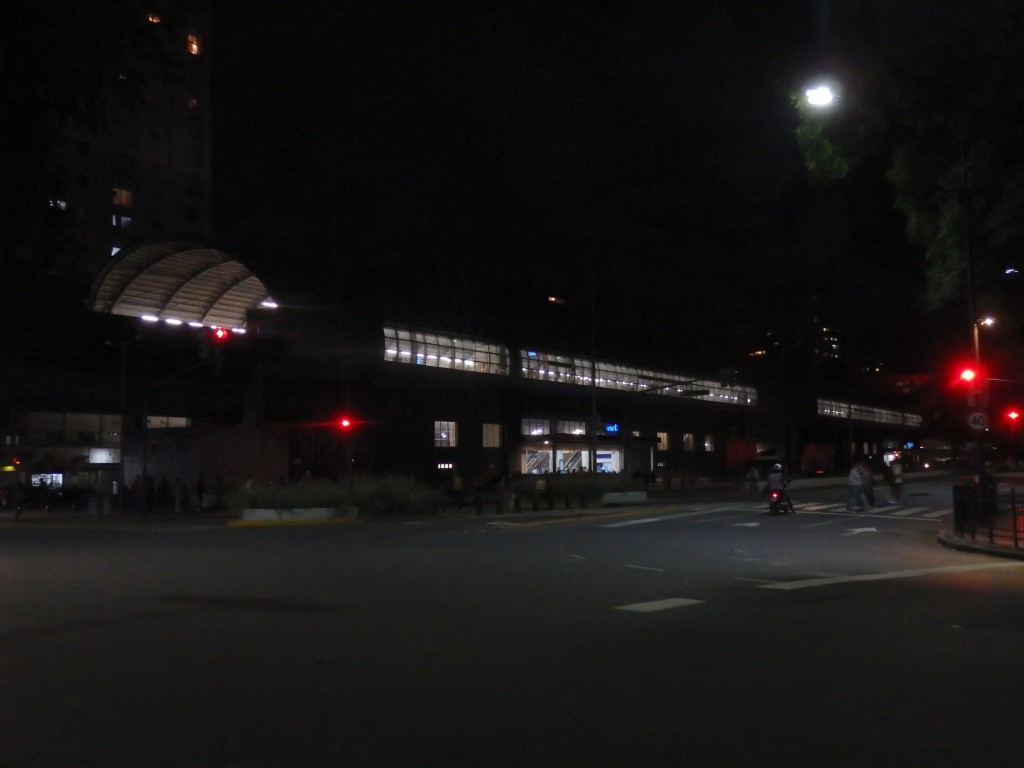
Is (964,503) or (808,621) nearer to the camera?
(808,621)

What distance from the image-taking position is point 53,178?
1039 cm

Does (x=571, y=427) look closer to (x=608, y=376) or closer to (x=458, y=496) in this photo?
(x=608, y=376)

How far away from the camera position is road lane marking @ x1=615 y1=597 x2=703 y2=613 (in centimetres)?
1256

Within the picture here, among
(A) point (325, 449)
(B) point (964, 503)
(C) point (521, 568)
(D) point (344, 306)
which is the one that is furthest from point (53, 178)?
(D) point (344, 306)

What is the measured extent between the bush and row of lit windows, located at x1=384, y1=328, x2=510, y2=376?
24.7 meters

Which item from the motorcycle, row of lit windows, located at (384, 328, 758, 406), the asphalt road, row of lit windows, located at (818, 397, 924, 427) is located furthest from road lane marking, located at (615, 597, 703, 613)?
row of lit windows, located at (818, 397, 924, 427)

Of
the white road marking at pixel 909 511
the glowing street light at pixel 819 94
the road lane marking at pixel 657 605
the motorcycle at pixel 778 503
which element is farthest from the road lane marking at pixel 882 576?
the white road marking at pixel 909 511

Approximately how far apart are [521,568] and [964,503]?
1199cm

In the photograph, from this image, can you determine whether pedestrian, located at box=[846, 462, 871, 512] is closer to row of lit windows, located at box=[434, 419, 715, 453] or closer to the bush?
the bush

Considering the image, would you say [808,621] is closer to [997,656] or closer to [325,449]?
[997,656]

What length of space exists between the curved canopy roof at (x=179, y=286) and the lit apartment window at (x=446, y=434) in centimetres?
1290

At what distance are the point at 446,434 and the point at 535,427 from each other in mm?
9130

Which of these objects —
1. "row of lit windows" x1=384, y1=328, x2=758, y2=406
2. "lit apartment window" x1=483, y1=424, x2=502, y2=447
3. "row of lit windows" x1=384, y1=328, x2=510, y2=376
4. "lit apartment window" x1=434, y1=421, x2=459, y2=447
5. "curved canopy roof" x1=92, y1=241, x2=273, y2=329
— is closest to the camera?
"curved canopy roof" x1=92, y1=241, x2=273, y2=329

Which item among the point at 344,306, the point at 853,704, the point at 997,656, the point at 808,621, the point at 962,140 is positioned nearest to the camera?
the point at 853,704
